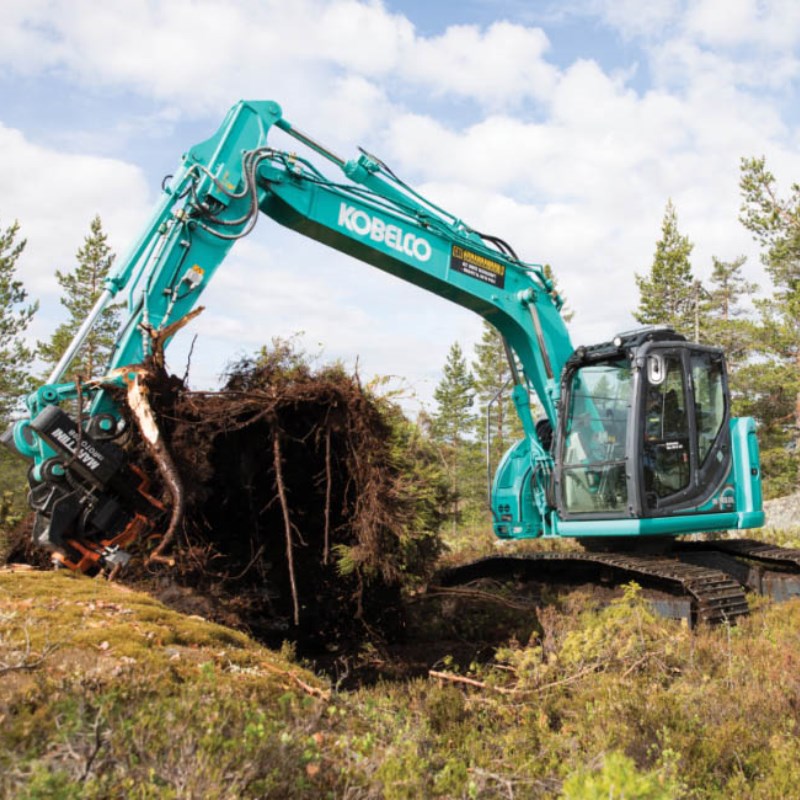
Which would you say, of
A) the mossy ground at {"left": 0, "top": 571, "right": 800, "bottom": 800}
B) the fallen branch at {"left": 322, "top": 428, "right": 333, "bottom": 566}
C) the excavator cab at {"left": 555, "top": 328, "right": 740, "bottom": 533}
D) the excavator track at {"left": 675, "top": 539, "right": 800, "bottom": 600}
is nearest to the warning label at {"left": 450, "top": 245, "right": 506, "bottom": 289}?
the excavator cab at {"left": 555, "top": 328, "right": 740, "bottom": 533}

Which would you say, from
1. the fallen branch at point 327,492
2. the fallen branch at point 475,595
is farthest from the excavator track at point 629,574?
the fallen branch at point 327,492

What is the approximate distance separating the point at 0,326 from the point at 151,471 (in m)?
19.6

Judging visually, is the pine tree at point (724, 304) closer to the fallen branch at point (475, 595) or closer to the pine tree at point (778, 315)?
the pine tree at point (778, 315)

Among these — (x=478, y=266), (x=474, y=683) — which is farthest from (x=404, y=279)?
(x=474, y=683)

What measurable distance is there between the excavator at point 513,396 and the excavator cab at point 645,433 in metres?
0.02

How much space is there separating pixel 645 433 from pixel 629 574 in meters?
1.55

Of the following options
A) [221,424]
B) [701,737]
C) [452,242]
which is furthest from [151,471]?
[452,242]

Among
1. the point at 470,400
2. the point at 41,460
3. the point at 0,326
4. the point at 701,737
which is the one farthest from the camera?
the point at 470,400

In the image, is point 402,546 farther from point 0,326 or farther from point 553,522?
point 0,326

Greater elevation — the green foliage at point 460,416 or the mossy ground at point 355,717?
the green foliage at point 460,416

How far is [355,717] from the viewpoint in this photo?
3.50 metres

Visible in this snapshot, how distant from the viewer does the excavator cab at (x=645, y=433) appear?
7.30 metres

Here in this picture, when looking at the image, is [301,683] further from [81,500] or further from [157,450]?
[81,500]

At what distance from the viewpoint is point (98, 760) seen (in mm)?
2281
